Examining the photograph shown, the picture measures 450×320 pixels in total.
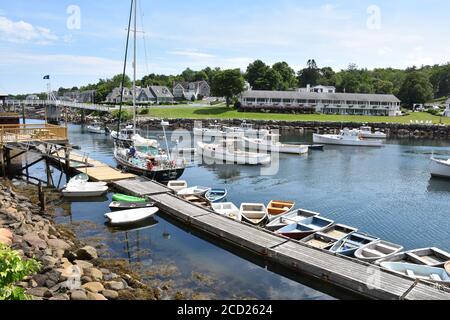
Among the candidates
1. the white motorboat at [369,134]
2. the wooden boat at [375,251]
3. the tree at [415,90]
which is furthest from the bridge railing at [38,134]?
the tree at [415,90]

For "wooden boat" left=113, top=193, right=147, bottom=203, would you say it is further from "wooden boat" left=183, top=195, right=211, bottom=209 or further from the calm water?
"wooden boat" left=183, top=195, right=211, bottom=209

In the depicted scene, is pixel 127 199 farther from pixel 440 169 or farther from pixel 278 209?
pixel 440 169

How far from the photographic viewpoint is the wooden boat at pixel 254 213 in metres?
22.1

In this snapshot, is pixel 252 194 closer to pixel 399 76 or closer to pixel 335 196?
pixel 335 196

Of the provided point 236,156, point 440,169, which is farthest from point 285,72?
point 440,169

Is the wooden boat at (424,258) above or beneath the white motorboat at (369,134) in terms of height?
beneath

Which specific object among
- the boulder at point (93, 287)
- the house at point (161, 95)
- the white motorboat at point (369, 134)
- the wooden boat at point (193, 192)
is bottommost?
the boulder at point (93, 287)

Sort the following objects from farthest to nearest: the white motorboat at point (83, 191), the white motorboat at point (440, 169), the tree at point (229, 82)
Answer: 1. the tree at point (229, 82)
2. the white motorboat at point (440, 169)
3. the white motorboat at point (83, 191)

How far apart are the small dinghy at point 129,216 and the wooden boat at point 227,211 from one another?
387 centimetres

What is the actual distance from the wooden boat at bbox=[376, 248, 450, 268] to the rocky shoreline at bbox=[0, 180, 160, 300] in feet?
35.9

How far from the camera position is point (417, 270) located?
16062mm

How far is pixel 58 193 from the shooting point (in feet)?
94.1

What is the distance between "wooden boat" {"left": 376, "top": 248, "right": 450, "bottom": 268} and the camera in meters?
16.6

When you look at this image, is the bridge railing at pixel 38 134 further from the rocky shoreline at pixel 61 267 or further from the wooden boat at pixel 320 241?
the wooden boat at pixel 320 241
